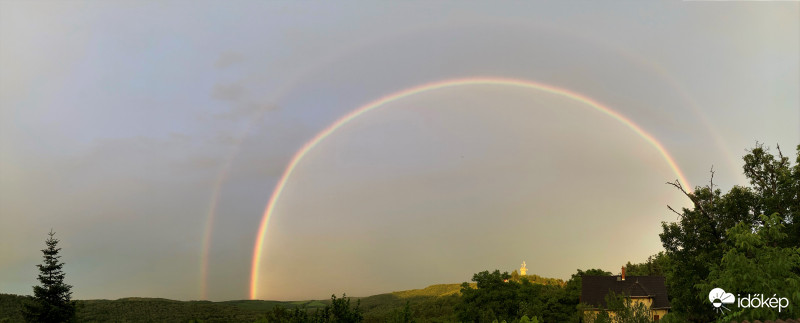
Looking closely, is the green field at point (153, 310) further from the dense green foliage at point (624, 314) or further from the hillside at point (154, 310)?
the dense green foliage at point (624, 314)

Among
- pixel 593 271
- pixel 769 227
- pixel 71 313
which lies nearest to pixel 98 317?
pixel 71 313

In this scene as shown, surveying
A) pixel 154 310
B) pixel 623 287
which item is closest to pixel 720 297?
pixel 623 287

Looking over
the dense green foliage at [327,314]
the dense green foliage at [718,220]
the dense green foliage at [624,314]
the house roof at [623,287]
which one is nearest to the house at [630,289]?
the house roof at [623,287]

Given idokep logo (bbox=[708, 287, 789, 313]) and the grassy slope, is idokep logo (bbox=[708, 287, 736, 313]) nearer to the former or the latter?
idokep logo (bbox=[708, 287, 789, 313])

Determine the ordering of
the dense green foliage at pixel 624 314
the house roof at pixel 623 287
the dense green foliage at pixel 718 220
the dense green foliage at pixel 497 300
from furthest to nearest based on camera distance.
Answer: the house roof at pixel 623 287, the dense green foliage at pixel 497 300, the dense green foliage at pixel 718 220, the dense green foliage at pixel 624 314

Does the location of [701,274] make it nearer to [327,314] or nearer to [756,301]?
[756,301]

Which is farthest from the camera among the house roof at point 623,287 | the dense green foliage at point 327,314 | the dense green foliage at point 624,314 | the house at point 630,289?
Result: the house roof at point 623,287

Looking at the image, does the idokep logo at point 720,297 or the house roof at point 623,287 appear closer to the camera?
the idokep logo at point 720,297

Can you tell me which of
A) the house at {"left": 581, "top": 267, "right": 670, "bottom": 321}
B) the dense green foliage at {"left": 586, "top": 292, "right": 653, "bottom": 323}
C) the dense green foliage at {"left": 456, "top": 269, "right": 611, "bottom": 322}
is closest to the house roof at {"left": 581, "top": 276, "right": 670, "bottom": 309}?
the house at {"left": 581, "top": 267, "right": 670, "bottom": 321}
